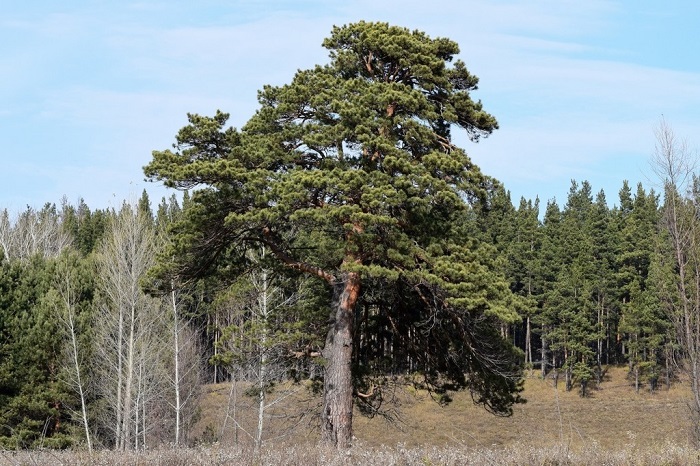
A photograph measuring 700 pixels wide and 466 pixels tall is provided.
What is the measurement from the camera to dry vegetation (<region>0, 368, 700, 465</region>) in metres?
8.00

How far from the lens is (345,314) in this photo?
15336 mm

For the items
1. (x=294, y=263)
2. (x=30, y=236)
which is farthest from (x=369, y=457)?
(x=30, y=236)

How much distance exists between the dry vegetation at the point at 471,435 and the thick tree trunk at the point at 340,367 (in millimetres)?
969

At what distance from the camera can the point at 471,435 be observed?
7223mm

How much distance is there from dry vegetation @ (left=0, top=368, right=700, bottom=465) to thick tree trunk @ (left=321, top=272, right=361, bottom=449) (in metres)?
0.97

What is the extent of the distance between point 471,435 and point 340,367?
7935 millimetres

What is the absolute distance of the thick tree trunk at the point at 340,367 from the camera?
14.7m

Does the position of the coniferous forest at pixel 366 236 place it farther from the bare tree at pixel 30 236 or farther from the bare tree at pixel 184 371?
the bare tree at pixel 30 236

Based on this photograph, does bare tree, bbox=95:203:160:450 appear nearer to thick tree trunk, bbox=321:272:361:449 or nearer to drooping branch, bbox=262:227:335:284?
drooping branch, bbox=262:227:335:284

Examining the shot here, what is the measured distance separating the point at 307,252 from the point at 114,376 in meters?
15.7

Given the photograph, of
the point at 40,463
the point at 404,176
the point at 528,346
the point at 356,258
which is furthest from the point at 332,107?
the point at 528,346

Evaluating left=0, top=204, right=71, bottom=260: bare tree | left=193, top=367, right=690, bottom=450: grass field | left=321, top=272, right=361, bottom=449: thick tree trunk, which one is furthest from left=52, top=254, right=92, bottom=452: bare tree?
left=0, top=204, right=71, bottom=260: bare tree

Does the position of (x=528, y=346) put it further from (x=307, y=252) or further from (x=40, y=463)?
(x=40, y=463)

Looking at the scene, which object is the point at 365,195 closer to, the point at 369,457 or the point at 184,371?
the point at 369,457
